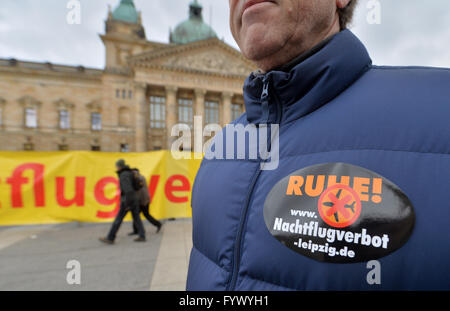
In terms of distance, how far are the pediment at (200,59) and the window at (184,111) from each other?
14.7ft

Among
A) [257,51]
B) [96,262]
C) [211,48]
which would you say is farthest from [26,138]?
[257,51]

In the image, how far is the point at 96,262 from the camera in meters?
4.05

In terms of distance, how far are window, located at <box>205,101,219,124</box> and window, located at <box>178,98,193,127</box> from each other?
7.48 ft

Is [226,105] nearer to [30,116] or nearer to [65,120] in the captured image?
[65,120]

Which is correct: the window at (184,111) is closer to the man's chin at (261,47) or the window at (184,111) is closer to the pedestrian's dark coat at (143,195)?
the pedestrian's dark coat at (143,195)

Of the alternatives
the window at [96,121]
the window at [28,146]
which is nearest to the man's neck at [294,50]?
the window at [96,121]

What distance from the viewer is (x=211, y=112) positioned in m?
32.1

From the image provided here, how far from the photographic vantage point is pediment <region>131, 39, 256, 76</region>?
2787 centimetres

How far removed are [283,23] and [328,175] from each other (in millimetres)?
595

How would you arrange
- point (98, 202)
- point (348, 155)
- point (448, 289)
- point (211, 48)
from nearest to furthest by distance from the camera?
point (448, 289) < point (348, 155) < point (98, 202) < point (211, 48)

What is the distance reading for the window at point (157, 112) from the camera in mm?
29734

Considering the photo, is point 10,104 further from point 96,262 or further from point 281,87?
point 281,87

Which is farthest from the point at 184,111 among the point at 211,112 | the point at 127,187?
the point at 127,187
